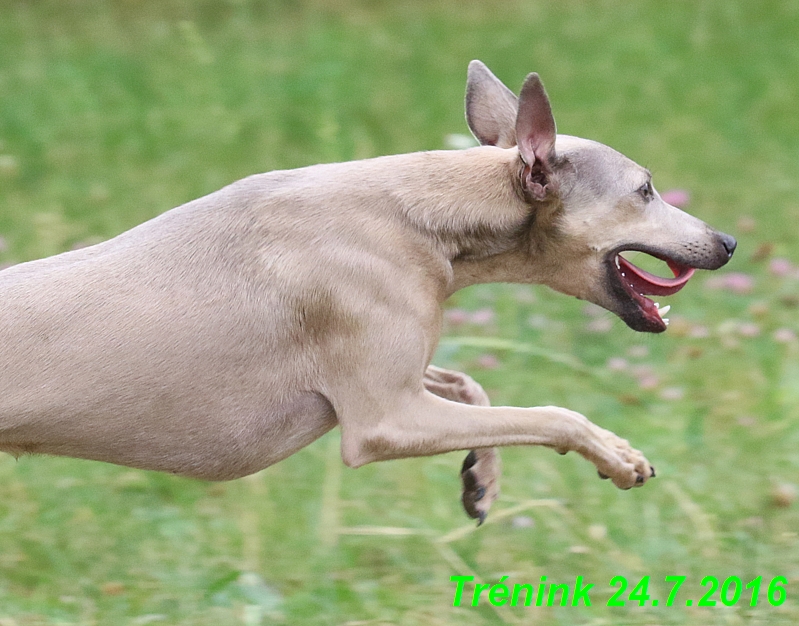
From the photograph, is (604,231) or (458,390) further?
(458,390)

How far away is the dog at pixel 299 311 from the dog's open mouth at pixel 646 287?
0.09 m

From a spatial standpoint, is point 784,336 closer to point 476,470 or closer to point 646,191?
point 646,191

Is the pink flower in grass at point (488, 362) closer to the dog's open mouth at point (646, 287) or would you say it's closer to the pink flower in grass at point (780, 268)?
the pink flower in grass at point (780, 268)

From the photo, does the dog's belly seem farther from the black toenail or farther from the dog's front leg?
the black toenail

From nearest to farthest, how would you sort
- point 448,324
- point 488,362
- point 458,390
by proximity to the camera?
point 458,390 → point 488,362 → point 448,324

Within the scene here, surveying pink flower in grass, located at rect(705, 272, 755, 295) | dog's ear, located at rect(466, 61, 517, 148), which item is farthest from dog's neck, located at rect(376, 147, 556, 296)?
pink flower in grass, located at rect(705, 272, 755, 295)

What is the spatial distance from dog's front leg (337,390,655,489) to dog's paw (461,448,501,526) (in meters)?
0.40

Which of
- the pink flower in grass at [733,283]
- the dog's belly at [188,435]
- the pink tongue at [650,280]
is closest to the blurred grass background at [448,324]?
the pink flower in grass at [733,283]

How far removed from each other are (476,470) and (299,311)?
0.87 m

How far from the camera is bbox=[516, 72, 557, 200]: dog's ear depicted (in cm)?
377

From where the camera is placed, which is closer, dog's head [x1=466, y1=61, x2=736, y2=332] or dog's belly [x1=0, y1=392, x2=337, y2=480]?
dog's belly [x1=0, y1=392, x2=337, y2=480]

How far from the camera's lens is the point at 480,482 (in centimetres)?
421

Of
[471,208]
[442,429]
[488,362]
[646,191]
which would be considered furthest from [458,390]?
[488,362]

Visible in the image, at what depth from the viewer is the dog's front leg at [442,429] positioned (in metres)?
3.75
